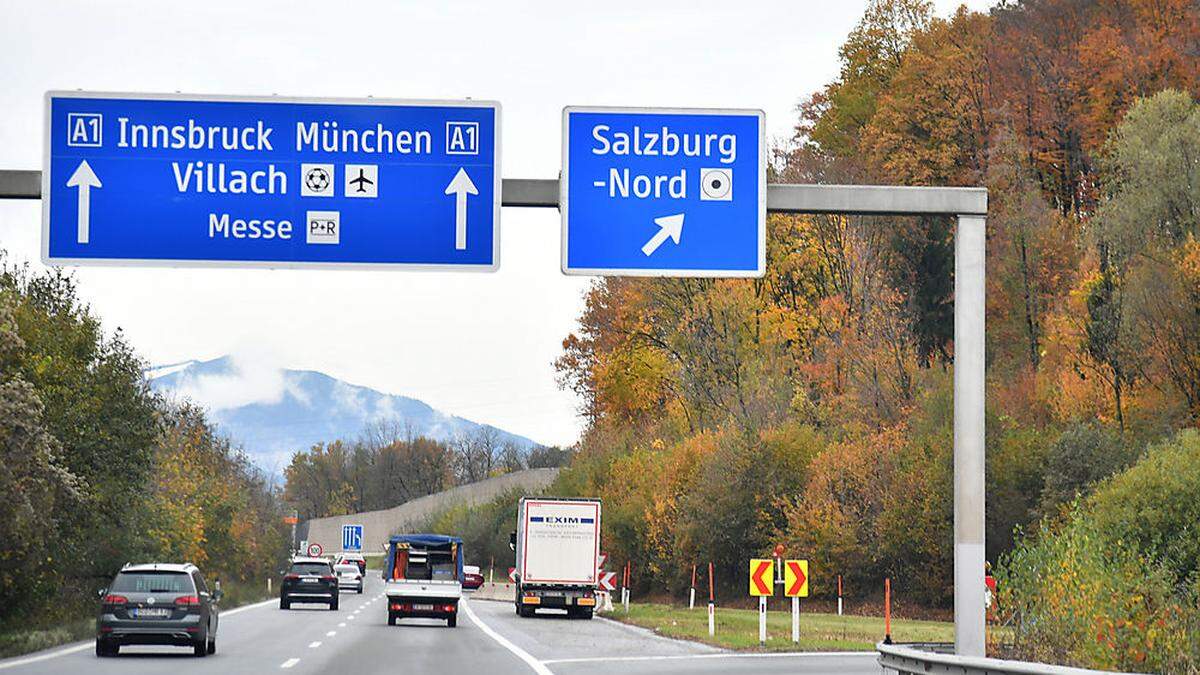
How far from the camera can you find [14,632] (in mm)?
36344

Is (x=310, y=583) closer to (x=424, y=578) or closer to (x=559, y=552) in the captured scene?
(x=424, y=578)

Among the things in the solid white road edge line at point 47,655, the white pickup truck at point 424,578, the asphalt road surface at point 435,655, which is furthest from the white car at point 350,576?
the solid white road edge line at point 47,655

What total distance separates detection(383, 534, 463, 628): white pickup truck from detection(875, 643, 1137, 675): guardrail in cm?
2809

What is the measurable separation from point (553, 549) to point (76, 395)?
13.7 metres

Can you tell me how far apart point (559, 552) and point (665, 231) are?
3457cm

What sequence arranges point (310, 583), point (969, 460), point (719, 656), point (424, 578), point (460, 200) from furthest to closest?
point (310, 583) → point (424, 578) → point (719, 656) → point (460, 200) → point (969, 460)

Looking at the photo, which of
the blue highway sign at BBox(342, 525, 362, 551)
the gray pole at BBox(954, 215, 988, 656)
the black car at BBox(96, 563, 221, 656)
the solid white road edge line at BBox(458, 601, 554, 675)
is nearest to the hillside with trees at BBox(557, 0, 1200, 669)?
the solid white road edge line at BBox(458, 601, 554, 675)

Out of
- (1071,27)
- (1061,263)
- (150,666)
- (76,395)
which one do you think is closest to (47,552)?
(76,395)

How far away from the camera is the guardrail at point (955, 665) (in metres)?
14.2

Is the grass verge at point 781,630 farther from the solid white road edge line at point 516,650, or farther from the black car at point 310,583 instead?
the black car at point 310,583

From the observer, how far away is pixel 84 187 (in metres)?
18.1

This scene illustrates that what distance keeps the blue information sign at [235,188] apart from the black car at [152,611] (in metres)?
12.8

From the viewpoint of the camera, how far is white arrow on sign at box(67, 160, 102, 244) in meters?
18.1

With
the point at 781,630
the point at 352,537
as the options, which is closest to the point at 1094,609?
the point at 781,630
